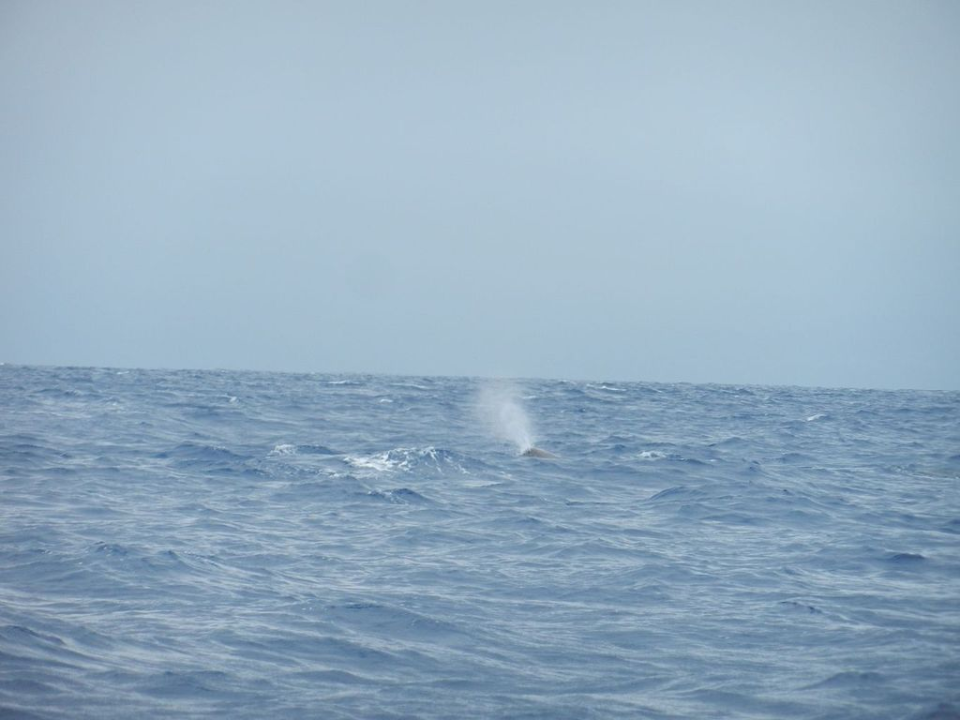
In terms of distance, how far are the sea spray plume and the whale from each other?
1.39ft

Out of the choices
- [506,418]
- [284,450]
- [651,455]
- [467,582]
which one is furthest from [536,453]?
[506,418]

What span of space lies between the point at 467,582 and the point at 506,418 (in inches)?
1266

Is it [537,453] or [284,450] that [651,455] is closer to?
[537,453]

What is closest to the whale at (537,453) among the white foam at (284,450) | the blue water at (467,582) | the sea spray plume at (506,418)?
the sea spray plume at (506,418)

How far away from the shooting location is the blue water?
960 centimetres

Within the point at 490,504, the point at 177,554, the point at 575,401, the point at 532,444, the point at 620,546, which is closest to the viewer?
the point at 177,554

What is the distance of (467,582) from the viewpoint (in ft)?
45.5

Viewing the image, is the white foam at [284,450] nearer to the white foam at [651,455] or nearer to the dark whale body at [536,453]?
the dark whale body at [536,453]

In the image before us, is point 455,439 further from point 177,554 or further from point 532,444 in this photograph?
point 177,554

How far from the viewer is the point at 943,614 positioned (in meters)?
12.3

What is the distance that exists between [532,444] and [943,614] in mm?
21320

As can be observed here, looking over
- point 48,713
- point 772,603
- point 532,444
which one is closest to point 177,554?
point 48,713

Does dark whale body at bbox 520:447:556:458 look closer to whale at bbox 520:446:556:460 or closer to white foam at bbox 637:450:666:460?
whale at bbox 520:446:556:460

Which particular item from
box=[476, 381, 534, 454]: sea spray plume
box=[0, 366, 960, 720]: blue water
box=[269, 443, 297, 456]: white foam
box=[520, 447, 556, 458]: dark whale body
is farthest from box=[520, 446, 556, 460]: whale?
box=[269, 443, 297, 456]: white foam
